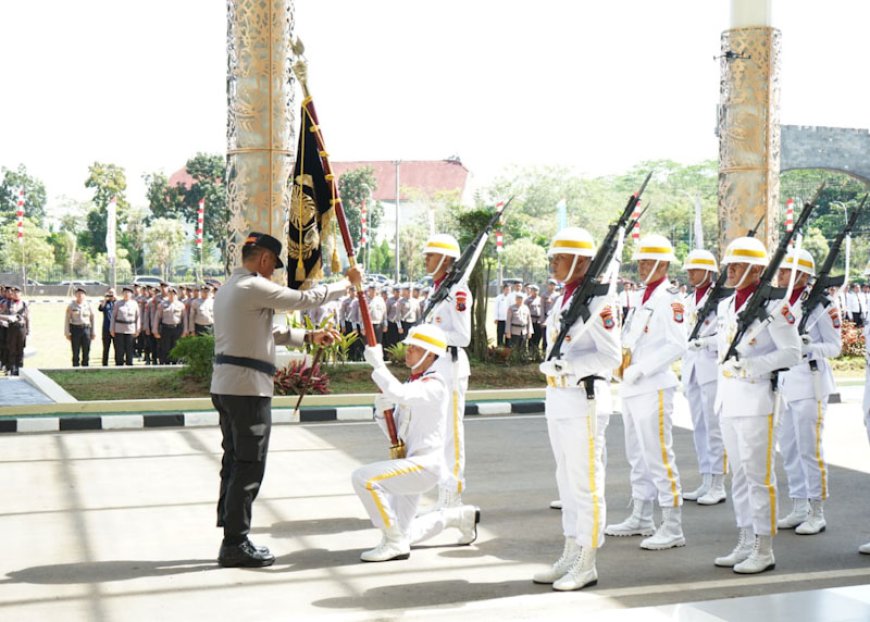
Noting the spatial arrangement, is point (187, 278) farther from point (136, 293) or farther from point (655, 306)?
point (655, 306)

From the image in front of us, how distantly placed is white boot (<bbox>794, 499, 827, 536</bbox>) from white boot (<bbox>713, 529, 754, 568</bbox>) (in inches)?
45.3

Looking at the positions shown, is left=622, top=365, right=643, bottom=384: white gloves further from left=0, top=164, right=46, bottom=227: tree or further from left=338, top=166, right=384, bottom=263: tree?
left=0, top=164, right=46, bottom=227: tree

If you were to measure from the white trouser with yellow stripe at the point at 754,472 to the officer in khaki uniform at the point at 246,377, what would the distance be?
241cm

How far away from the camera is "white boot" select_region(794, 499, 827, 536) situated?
282 inches

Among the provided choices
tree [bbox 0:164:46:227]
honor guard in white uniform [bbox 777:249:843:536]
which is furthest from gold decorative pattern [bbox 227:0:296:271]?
tree [bbox 0:164:46:227]

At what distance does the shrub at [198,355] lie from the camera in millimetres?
14164

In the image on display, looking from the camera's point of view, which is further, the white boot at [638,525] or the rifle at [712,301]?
the rifle at [712,301]

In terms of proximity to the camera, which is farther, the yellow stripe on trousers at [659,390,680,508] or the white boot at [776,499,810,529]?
the white boot at [776,499,810,529]

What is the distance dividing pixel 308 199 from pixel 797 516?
4013mm

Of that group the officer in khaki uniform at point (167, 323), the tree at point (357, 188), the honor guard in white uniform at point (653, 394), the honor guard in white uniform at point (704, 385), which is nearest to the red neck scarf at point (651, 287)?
the honor guard in white uniform at point (653, 394)

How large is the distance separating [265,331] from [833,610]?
11.2ft

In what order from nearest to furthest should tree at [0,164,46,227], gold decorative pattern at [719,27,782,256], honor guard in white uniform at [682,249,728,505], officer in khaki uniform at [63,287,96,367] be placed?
honor guard in white uniform at [682,249,728,505] → gold decorative pattern at [719,27,782,256] → officer in khaki uniform at [63,287,96,367] → tree at [0,164,46,227]

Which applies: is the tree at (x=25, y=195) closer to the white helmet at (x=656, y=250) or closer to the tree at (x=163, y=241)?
the tree at (x=163, y=241)

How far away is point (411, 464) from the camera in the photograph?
20.7 feet
